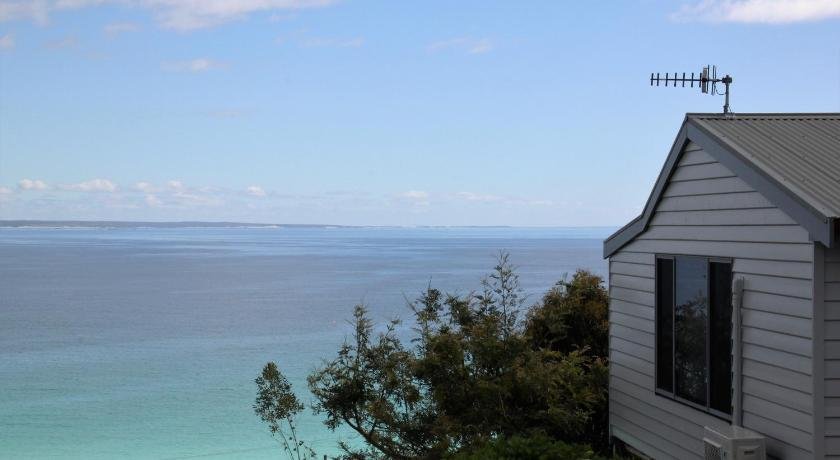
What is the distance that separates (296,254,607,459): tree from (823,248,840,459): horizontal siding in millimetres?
5164

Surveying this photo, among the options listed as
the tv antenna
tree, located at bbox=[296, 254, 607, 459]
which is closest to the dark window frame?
tree, located at bbox=[296, 254, 607, 459]

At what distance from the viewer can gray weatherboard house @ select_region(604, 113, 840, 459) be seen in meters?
7.29

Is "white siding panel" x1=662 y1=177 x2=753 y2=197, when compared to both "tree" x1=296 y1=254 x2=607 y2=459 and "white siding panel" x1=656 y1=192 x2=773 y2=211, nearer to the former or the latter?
"white siding panel" x1=656 y1=192 x2=773 y2=211

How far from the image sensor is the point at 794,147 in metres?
8.79

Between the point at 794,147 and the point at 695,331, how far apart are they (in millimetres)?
1965

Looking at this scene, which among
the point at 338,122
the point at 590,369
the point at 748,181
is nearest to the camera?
the point at 748,181

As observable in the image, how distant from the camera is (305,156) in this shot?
393 ft

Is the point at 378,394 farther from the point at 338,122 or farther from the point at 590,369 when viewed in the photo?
the point at 338,122

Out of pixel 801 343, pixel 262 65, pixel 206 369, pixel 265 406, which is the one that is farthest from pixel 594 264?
pixel 801 343

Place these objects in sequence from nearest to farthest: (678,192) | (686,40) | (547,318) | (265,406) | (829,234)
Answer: (829,234), (678,192), (547,318), (265,406), (686,40)

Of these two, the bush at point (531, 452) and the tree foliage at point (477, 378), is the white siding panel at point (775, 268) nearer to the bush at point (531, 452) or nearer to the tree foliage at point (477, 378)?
the bush at point (531, 452)

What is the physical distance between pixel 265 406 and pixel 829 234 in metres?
11.2

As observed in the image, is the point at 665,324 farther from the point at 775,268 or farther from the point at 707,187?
the point at 775,268

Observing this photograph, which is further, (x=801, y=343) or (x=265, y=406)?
(x=265, y=406)
